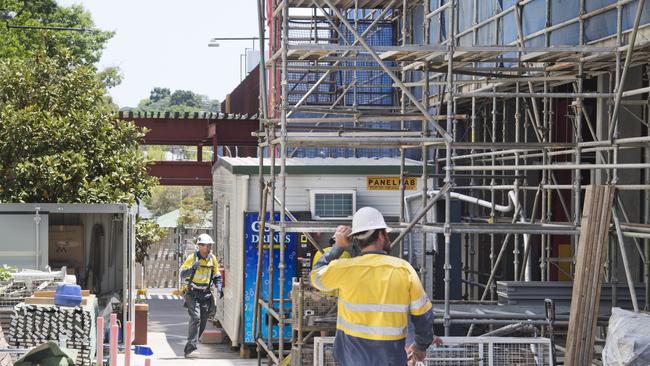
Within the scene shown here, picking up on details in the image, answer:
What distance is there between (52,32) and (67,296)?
22011 mm

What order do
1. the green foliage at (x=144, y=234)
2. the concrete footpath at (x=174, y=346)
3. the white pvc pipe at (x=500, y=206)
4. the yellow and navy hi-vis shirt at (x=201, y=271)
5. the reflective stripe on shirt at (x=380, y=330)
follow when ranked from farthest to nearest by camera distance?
the green foliage at (x=144, y=234), the yellow and navy hi-vis shirt at (x=201, y=271), the concrete footpath at (x=174, y=346), the white pvc pipe at (x=500, y=206), the reflective stripe on shirt at (x=380, y=330)

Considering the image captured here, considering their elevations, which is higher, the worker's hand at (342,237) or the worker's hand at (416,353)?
the worker's hand at (342,237)

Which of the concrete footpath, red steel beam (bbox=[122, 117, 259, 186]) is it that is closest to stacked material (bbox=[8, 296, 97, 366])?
the concrete footpath

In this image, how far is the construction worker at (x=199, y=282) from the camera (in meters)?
18.6

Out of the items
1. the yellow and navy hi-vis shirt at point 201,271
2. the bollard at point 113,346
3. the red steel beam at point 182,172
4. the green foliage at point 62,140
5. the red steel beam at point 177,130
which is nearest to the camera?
the bollard at point 113,346

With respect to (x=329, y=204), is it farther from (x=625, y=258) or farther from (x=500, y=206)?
(x=625, y=258)

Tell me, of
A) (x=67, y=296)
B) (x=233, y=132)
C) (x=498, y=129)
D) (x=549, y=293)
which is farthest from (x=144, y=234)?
(x=67, y=296)

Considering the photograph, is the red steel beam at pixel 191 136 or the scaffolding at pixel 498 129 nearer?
the scaffolding at pixel 498 129

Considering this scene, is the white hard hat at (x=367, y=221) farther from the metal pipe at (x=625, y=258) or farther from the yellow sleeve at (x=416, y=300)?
the metal pipe at (x=625, y=258)

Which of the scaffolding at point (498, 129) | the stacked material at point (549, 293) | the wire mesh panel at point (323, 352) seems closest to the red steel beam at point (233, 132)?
the scaffolding at point (498, 129)

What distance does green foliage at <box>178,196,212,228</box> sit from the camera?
223ft

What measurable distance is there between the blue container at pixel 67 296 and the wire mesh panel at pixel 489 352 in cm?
338

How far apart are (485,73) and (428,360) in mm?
4724

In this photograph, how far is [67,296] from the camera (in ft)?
37.9
